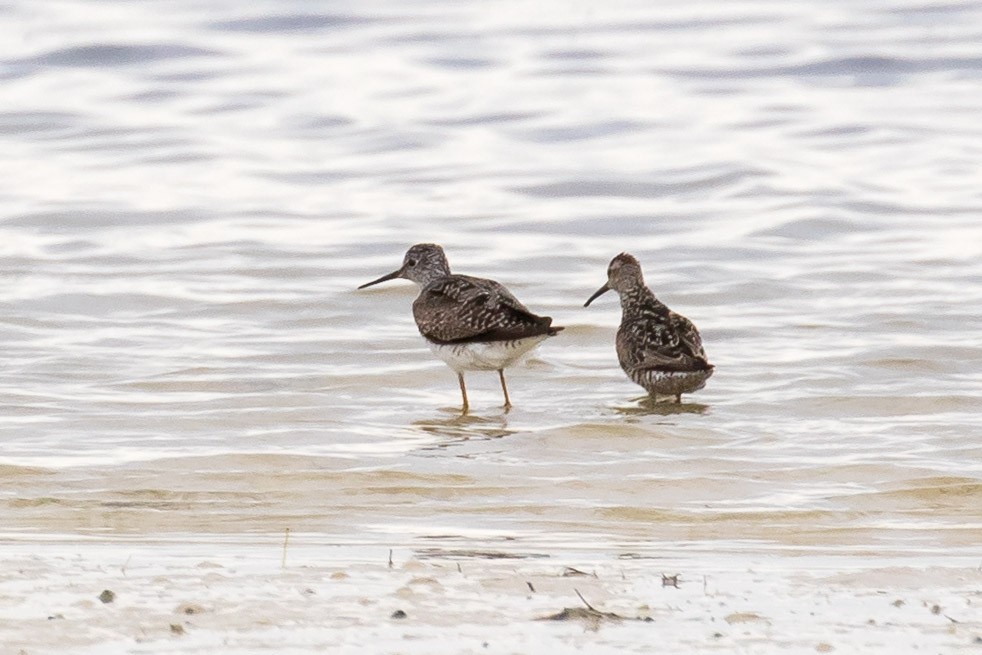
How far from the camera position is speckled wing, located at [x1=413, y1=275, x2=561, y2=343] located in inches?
482

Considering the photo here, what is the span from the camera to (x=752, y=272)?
17094 mm

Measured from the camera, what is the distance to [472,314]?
1246 cm

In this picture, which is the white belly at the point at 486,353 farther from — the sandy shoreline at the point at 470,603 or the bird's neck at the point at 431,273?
the sandy shoreline at the point at 470,603

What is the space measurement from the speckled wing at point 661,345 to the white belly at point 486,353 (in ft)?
2.25

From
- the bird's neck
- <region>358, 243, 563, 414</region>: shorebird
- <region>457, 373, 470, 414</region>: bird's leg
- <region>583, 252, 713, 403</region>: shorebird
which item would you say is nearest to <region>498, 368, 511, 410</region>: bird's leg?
<region>358, 243, 563, 414</region>: shorebird

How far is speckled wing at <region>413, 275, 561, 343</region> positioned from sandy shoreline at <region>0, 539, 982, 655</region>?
4913 mm

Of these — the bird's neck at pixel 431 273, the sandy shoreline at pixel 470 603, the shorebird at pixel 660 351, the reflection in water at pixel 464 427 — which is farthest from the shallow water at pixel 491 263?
the sandy shoreline at pixel 470 603

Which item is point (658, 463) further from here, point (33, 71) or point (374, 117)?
point (33, 71)

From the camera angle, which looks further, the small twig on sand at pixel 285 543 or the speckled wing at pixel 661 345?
the speckled wing at pixel 661 345

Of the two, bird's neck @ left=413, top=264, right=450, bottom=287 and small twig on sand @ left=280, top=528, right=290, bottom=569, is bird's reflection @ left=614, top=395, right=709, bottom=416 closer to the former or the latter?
bird's neck @ left=413, top=264, right=450, bottom=287

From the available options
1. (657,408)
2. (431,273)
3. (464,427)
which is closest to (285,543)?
(464,427)

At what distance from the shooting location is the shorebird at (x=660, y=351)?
12242 millimetres

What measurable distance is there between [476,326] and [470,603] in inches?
240

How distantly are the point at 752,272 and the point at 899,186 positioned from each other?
4741 mm
